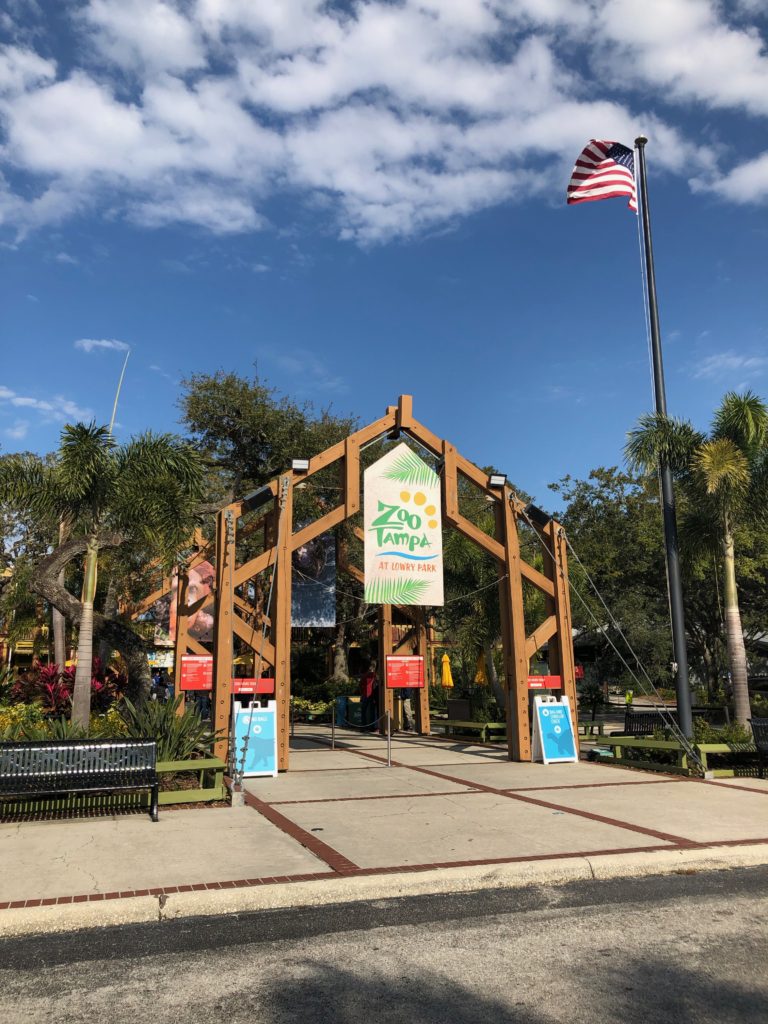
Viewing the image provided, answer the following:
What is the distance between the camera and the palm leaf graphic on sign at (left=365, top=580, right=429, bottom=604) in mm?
14578

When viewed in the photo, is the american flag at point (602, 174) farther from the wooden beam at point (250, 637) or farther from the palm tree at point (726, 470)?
the wooden beam at point (250, 637)

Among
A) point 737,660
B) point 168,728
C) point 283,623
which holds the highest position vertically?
point 283,623

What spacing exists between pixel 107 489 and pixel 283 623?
3786 millimetres

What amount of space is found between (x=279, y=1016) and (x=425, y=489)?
11902 millimetres

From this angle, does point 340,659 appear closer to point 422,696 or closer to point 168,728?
point 422,696

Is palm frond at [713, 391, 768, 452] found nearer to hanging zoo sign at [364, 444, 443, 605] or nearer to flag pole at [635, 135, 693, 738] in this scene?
flag pole at [635, 135, 693, 738]

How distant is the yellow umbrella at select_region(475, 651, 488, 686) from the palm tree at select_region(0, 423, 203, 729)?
10613 millimetres

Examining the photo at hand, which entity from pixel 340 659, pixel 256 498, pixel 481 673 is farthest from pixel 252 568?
Answer: pixel 340 659

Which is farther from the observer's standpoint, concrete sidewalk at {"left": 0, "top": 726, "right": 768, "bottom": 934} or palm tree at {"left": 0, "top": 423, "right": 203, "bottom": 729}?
palm tree at {"left": 0, "top": 423, "right": 203, "bottom": 729}

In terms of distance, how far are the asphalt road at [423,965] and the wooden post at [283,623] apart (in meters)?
7.62

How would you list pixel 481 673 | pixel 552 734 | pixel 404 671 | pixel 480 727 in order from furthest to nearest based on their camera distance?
pixel 481 673
pixel 480 727
pixel 404 671
pixel 552 734

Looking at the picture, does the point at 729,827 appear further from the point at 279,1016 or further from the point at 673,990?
the point at 279,1016

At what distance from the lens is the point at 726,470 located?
13859mm

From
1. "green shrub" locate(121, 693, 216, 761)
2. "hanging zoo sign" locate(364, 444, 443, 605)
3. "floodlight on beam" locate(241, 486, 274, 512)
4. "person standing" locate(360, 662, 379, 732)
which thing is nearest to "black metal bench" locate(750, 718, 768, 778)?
"hanging zoo sign" locate(364, 444, 443, 605)
